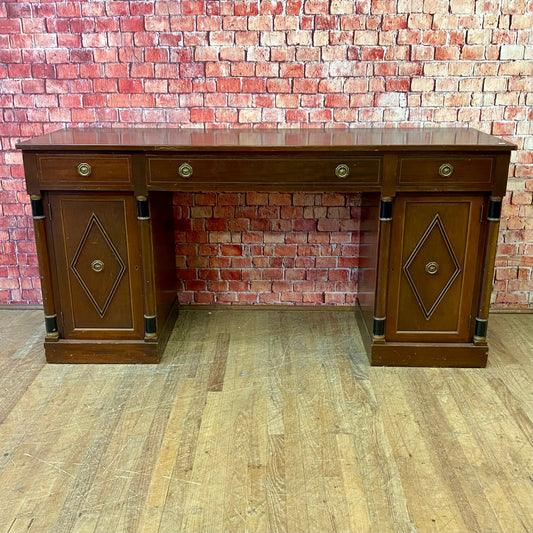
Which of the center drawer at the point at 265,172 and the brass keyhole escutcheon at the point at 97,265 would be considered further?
the brass keyhole escutcheon at the point at 97,265

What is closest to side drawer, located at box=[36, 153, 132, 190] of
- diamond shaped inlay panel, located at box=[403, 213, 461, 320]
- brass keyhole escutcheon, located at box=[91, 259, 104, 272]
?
brass keyhole escutcheon, located at box=[91, 259, 104, 272]

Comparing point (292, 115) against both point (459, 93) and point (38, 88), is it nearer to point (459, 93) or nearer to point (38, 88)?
point (459, 93)

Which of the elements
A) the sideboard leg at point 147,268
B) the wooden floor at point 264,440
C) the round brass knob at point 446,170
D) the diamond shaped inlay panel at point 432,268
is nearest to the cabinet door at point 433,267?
the diamond shaped inlay panel at point 432,268

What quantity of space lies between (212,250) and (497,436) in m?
1.81

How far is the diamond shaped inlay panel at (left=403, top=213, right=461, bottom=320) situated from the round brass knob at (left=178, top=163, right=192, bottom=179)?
1.08 m

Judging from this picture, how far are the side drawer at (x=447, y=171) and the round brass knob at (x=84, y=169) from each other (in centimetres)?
136

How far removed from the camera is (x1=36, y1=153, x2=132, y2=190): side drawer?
2.61 m

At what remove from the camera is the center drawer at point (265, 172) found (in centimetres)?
260

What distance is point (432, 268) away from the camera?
9.00ft

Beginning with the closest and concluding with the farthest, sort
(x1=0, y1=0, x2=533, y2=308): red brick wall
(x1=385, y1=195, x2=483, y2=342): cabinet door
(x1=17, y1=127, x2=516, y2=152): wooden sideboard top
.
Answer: (x1=17, y1=127, x2=516, y2=152): wooden sideboard top → (x1=385, y1=195, x2=483, y2=342): cabinet door → (x1=0, y1=0, x2=533, y2=308): red brick wall

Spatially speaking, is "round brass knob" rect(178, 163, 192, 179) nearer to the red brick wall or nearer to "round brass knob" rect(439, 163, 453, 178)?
the red brick wall

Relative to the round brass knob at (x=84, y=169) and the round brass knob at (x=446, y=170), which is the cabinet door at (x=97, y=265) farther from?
the round brass knob at (x=446, y=170)

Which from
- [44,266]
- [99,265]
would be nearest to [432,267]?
[99,265]

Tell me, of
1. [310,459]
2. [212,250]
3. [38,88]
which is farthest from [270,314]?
[38,88]
